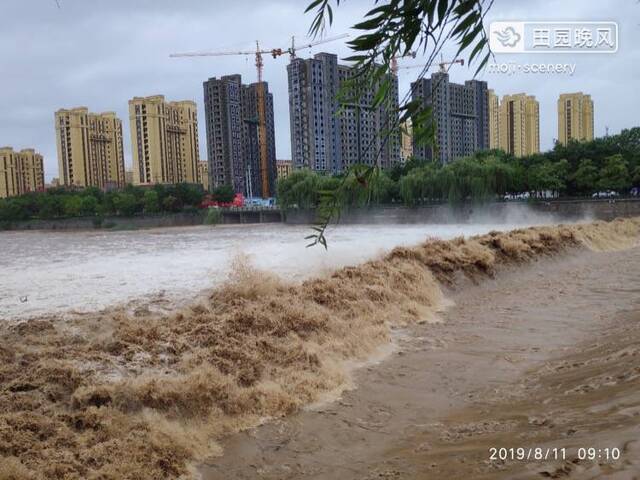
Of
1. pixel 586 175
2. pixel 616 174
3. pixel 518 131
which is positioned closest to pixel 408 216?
pixel 586 175

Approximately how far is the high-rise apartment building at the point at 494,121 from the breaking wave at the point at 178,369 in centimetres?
4719

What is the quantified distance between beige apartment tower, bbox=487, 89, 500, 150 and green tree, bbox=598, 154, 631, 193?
60.7 feet

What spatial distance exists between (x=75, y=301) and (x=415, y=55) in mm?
12065

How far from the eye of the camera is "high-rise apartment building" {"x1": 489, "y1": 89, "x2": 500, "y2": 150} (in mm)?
54594

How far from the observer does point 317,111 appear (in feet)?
145

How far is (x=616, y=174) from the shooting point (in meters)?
36.4

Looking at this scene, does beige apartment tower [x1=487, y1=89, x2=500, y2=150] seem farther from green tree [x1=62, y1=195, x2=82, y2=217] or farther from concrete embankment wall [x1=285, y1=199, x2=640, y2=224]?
green tree [x1=62, y1=195, x2=82, y2=217]

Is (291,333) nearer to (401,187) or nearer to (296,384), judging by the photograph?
(296,384)

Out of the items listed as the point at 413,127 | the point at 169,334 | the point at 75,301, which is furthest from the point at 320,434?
the point at 75,301

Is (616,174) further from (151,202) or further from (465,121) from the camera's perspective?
(151,202)

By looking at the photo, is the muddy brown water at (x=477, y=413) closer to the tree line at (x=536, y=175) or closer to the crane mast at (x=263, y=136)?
the tree line at (x=536, y=175)

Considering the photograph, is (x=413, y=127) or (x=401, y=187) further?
(x=401, y=187)

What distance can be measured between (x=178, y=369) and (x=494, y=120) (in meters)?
54.6

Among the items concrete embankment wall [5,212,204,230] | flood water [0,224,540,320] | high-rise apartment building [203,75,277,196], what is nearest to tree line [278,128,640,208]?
flood water [0,224,540,320]
